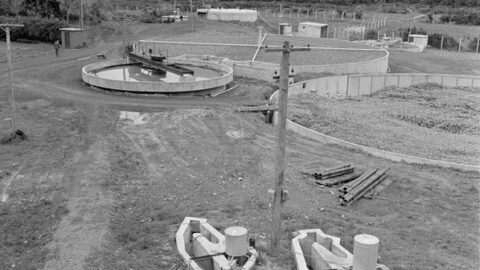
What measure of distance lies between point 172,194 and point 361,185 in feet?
16.1

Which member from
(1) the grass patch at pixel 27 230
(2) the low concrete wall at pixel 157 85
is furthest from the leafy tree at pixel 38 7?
(1) the grass patch at pixel 27 230

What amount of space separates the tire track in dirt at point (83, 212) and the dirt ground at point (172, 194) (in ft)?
0.10

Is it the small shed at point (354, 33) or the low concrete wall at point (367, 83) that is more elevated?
the small shed at point (354, 33)

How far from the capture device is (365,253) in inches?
311

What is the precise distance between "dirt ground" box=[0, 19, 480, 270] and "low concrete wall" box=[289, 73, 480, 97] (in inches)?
366

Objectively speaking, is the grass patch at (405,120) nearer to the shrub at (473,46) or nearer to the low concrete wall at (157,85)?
the low concrete wall at (157,85)

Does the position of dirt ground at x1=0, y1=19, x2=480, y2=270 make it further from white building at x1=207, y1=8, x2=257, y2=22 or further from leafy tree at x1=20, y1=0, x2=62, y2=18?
white building at x1=207, y1=8, x2=257, y2=22

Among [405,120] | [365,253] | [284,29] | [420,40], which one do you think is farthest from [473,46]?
[365,253]

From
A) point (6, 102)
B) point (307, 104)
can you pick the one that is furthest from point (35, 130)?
point (307, 104)

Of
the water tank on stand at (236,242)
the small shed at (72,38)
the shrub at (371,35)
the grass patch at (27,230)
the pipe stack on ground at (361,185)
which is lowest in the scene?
the grass patch at (27,230)

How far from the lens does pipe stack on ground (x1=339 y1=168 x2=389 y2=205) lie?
1217cm

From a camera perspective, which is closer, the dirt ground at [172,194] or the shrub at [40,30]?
the dirt ground at [172,194]

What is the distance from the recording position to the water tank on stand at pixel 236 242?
859 cm

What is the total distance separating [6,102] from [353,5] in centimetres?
9370
